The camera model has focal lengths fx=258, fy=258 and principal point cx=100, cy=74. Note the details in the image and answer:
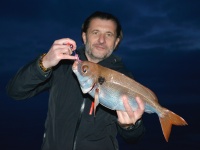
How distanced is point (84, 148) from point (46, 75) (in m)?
1.16

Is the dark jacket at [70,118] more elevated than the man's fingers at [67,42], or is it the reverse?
→ the man's fingers at [67,42]

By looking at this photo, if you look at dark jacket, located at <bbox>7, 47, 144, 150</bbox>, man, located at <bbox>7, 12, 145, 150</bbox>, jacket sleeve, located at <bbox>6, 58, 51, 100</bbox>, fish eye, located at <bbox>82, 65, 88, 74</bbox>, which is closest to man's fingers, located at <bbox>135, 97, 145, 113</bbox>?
man, located at <bbox>7, 12, 145, 150</bbox>

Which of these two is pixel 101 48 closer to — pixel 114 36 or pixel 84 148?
pixel 114 36

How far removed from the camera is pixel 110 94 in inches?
134

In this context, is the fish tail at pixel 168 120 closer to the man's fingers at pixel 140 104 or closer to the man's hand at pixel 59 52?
the man's fingers at pixel 140 104

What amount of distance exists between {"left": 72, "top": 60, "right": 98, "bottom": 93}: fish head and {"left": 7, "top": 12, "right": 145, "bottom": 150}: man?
0.53ft

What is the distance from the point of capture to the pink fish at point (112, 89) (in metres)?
3.27

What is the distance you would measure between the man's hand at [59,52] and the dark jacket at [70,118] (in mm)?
274

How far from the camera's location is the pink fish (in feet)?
10.7

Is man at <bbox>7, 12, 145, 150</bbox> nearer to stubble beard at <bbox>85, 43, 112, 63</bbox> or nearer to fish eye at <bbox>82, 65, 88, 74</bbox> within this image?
stubble beard at <bbox>85, 43, 112, 63</bbox>

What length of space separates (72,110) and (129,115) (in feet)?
2.67

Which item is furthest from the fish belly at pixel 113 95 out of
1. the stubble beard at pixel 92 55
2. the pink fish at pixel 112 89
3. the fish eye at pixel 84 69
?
the stubble beard at pixel 92 55

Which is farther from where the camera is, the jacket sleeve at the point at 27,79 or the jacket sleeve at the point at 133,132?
the jacket sleeve at the point at 133,132

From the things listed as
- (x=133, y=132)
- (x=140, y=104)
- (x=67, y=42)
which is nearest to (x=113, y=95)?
(x=140, y=104)
